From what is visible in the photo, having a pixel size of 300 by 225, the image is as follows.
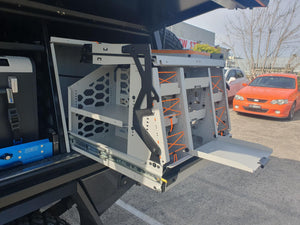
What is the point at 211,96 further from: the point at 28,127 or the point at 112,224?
the point at 112,224

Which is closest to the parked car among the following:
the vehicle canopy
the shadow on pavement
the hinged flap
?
the shadow on pavement

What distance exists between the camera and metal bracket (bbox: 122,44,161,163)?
1.46 meters

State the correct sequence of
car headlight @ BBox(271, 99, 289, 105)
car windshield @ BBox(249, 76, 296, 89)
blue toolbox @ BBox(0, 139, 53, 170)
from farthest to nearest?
1. car windshield @ BBox(249, 76, 296, 89)
2. car headlight @ BBox(271, 99, 289, 105)
3. blue toolbox @ BBox(0, 139, 53, 170)

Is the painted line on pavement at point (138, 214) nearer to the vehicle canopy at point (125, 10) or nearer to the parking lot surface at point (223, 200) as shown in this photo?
the parking lot surface at point (223, 200)

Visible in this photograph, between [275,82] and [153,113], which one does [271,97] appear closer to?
[275,82]

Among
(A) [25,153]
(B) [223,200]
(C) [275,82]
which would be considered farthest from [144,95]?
(C) [275,82]

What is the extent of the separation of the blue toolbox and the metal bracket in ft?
2.67

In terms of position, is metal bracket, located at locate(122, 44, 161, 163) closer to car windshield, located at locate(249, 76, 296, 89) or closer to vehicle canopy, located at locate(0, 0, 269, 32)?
vehicle canopy, located at locate(0, 0, 269, 32)

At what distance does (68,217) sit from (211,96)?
7.13 feet

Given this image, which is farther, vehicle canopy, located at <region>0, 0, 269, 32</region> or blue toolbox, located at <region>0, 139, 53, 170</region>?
vehicle canopy, located at <region>0, 0, 269, 32</region>

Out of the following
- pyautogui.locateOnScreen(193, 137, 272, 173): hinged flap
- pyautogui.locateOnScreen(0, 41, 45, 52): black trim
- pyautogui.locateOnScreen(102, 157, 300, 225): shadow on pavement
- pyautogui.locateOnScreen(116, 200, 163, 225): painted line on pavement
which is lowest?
pyautogui.locateOnScreen(102, 157, 300, 225): shadow on pavement

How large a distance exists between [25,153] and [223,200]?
8.40 ft

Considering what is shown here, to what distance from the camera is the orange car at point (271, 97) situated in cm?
716

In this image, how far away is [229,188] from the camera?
3424 millimetres
